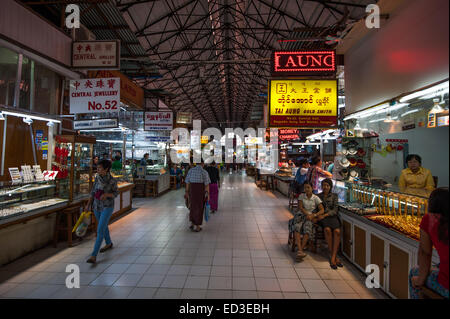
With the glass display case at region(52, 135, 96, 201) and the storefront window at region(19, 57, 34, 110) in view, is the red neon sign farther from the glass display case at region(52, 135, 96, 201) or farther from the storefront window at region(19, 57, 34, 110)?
the storefront window at region(19, 57, 34, 110)

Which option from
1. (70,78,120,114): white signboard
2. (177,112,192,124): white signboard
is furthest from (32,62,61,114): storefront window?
(177,112,192,124): white signboard

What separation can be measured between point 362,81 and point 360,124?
3.35 feet

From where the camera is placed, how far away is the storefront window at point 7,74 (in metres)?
4.42

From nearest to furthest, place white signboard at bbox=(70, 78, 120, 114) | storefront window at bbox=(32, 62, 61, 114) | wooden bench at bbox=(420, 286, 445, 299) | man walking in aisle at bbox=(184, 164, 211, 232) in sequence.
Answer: wooden bench at bbox=(420, 286, 445, 299)
white signboard at bbox=(70, 78, 120, 114)
storefront window at bbox=(32, 62, 61, 114)
man walking in aisle at bbox=(184, 164, 211, 232)

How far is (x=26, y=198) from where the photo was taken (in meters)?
3.85

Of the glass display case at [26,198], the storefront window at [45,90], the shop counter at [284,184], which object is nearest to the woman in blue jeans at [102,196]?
the glass display case at [26,198]

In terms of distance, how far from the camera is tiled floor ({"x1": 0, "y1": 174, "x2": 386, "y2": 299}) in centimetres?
280

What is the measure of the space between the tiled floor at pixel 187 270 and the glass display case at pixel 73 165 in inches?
43.6

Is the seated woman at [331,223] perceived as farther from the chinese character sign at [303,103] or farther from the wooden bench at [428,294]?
the wooden bench at [428,294]

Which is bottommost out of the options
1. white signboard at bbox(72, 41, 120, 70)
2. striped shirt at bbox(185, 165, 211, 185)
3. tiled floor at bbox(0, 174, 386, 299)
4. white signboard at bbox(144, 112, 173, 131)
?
tiled floor at bbox(0, 174, 386, 299)

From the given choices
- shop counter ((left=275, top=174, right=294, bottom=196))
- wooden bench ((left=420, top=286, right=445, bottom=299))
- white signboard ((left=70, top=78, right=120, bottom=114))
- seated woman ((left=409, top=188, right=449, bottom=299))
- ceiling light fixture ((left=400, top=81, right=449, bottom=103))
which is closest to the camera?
seated woman ((left=409, top=188, right=449, bottom=299))

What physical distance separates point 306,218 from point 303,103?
223 centimetres

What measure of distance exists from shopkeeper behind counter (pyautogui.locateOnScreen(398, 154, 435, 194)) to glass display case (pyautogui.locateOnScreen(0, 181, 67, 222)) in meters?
5.85
